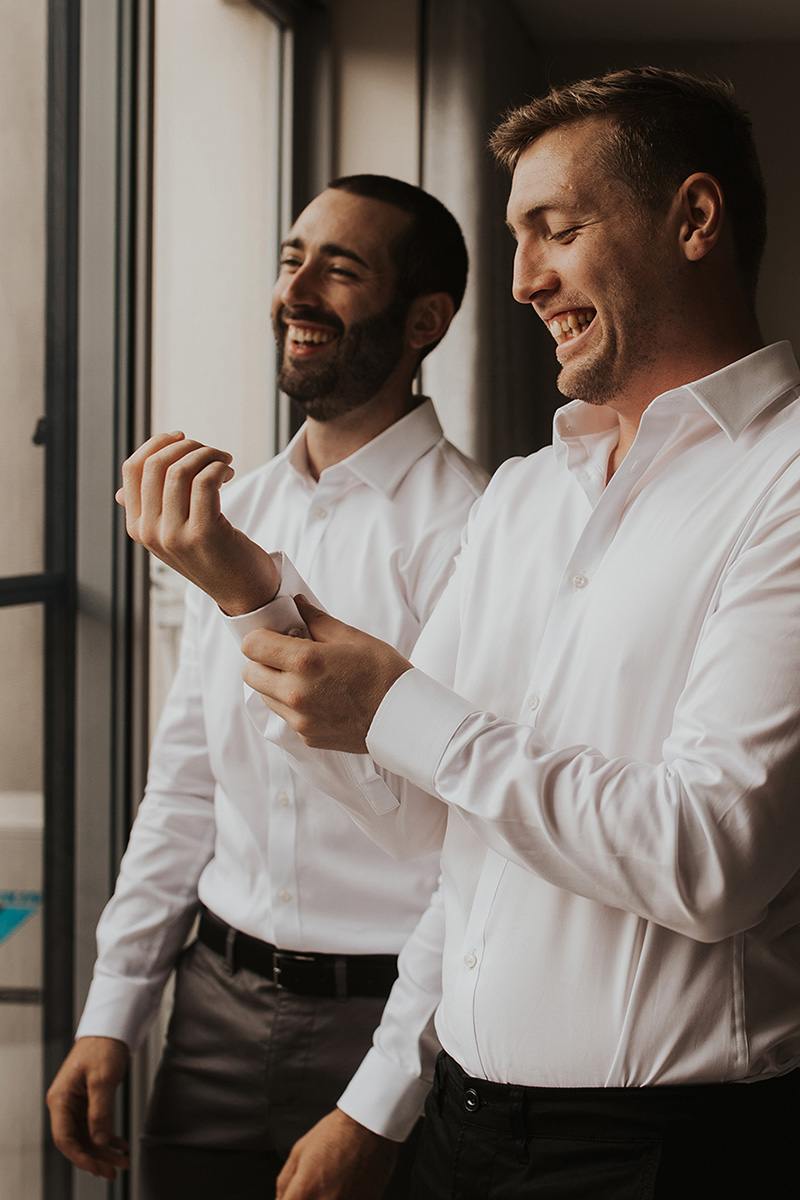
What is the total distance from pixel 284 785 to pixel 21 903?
1.91ft

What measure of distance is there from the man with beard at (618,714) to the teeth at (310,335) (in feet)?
1.57

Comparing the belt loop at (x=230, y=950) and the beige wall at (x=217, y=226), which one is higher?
the beige wall at (x=217, y=226)

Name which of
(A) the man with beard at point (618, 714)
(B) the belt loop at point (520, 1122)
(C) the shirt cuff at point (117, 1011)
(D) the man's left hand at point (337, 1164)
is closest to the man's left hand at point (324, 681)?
(A) the man with beard at point (618, 714)

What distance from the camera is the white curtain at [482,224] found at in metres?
2.18

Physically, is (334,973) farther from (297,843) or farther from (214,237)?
(214,237)

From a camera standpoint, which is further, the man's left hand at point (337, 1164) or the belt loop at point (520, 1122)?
the man's left hand at point (337, 1164)

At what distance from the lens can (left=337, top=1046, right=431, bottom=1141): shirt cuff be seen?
1305 millimetres

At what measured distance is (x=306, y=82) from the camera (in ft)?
8.64

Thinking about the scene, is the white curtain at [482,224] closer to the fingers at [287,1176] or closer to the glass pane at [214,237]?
the glass pane at [214,237]

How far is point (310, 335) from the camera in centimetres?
167

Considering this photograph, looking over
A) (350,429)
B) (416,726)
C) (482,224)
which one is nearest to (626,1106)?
(416,726)

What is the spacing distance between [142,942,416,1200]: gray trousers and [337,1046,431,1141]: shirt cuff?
0.53ft

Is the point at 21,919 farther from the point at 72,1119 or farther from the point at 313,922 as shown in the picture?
the point at 313,922

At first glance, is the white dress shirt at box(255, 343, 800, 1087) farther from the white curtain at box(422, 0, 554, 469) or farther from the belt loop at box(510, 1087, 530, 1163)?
the white curtain at box(422, 0, 554, 469)
